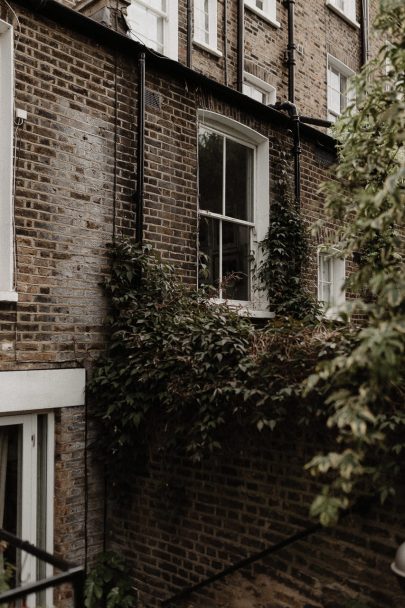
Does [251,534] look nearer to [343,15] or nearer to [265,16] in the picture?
[265,16]

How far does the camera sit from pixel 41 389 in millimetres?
5527

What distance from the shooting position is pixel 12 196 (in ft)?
18.0

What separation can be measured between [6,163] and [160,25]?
431cm

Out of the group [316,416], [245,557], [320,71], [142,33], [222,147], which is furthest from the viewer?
[320,71]

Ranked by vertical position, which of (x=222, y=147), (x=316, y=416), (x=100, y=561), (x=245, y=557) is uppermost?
(x=222, y=147)

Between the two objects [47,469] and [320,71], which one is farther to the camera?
[320,71]

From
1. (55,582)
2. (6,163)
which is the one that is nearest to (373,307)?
(55,582)

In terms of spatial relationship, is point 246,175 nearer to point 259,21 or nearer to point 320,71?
point 259,21

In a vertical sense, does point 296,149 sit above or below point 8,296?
above

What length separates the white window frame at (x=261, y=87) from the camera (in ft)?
34.0

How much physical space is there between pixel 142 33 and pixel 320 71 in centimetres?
464

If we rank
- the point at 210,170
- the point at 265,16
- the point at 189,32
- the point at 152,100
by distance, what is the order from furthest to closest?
the point at 265,16, the point at 189,32, the point at 210,170, the point at 152,100

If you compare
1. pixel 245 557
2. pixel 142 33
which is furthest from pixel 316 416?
pixel 142 33

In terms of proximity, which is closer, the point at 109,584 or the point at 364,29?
the point at 109,584
